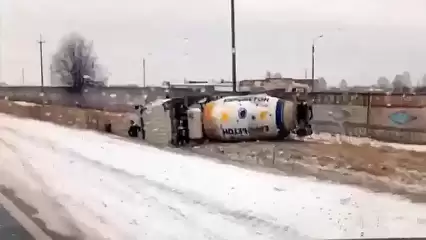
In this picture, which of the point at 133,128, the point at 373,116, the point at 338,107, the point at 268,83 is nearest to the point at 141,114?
the point at 133,128

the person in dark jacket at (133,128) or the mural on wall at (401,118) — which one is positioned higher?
the mural on wall at (401,118)

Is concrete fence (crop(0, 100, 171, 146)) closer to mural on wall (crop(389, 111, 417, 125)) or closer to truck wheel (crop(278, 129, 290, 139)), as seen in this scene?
truck wheel (crop(278, 129, 290, 139))

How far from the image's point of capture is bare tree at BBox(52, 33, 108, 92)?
2.07 m

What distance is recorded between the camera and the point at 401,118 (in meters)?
2.02

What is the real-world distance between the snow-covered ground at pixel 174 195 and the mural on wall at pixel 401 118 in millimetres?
285

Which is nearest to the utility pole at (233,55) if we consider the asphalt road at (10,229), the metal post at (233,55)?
the metal post at (233,55)

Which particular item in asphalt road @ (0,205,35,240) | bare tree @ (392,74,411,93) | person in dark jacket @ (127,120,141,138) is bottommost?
asphalt road @ (0,205,35,240)

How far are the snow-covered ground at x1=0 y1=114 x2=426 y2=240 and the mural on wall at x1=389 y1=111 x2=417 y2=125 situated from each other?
0.28 metres

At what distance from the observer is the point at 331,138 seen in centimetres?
209

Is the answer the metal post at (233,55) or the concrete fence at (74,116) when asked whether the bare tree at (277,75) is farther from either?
the concrete fence at (74,116)

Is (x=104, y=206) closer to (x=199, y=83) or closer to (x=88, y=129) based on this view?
(x=88, y=129)

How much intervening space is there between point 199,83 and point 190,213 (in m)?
0.54

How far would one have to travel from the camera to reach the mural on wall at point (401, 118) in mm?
2016

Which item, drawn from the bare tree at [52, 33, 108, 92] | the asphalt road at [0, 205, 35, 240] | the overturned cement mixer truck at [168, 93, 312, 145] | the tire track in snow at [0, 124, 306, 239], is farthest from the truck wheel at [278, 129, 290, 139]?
the asphalt road at [0, 205, 35, 240]
